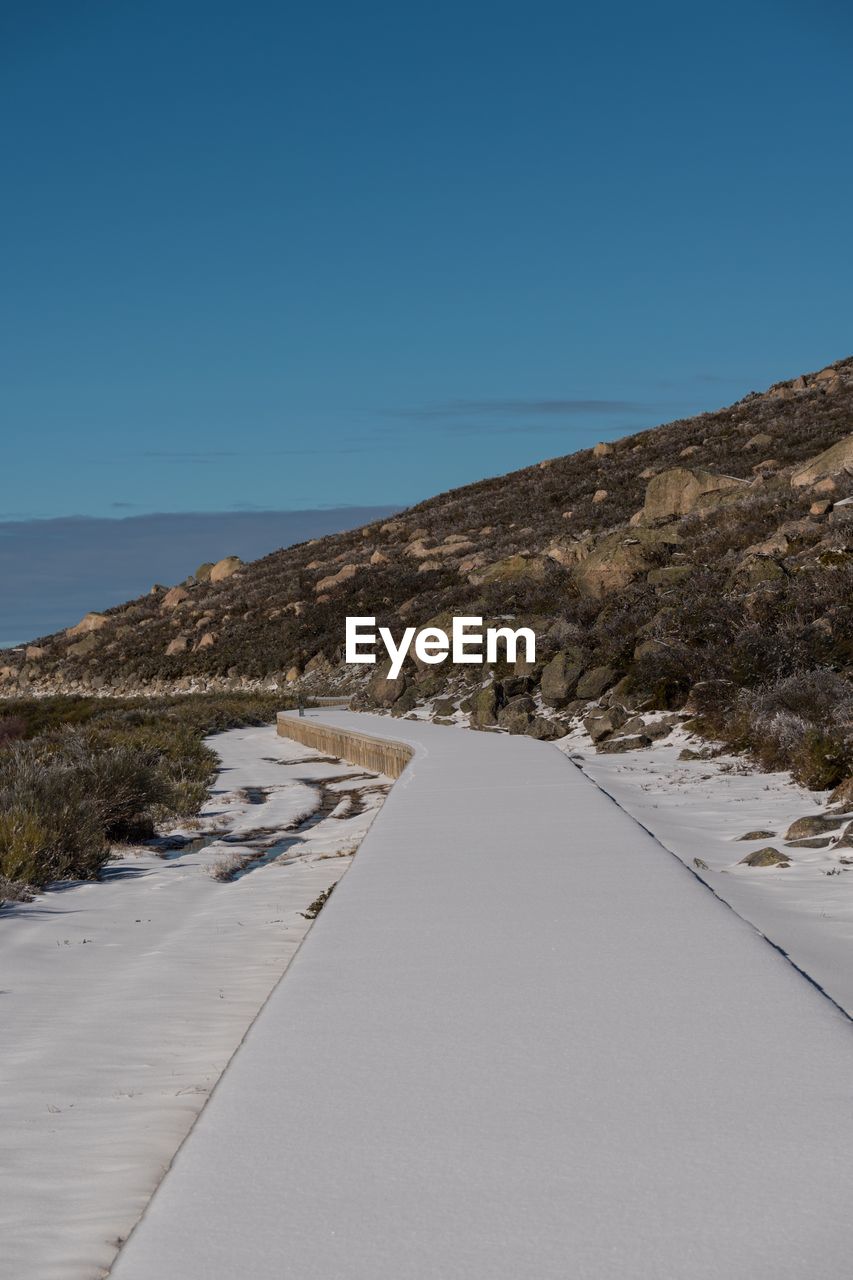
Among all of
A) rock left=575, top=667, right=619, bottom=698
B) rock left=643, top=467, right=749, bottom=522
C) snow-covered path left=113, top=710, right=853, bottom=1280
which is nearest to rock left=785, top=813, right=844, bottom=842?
snow-covered path left=113, top=710, right=853, bottom=1280

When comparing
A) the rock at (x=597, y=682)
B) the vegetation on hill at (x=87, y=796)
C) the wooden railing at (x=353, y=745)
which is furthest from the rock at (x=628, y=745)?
the vegetation on hill at (x=87, y=796)

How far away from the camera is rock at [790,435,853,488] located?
94.9ft

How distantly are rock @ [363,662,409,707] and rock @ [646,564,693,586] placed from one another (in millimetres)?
6677

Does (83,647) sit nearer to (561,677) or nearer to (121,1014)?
(561,677)

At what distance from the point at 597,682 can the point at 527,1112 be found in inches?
672

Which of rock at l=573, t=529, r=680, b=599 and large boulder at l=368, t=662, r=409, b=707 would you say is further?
large boulder at l=368, t=662, r=409, b=707

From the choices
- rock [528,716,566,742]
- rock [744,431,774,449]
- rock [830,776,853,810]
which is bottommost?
rock [830,776,853,810]

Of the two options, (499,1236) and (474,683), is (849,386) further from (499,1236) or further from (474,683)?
(499,1236)

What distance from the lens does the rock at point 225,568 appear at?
72.5 m

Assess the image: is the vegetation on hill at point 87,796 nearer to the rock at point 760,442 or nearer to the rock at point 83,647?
the rock at point 760,442

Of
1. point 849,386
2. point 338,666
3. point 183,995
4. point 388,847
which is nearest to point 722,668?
point 388,847

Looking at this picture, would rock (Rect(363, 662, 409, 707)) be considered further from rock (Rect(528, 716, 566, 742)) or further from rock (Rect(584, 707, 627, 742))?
rock (Rect(584, 707, 627, 742))

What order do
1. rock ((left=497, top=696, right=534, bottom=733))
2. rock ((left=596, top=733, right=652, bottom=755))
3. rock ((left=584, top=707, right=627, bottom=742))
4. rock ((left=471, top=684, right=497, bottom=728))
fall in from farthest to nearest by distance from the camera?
1. rock ((left=471, top=684, right=497, bottom=728))
2. rock ((left=497, top=696, right=534, bottom=733))
3. rock ((left=584, top=707, right=627, bottom=742))
4. rock ((left=596, top=733, right=652, bottom=755))

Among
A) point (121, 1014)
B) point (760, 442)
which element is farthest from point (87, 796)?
point (760, 442)
